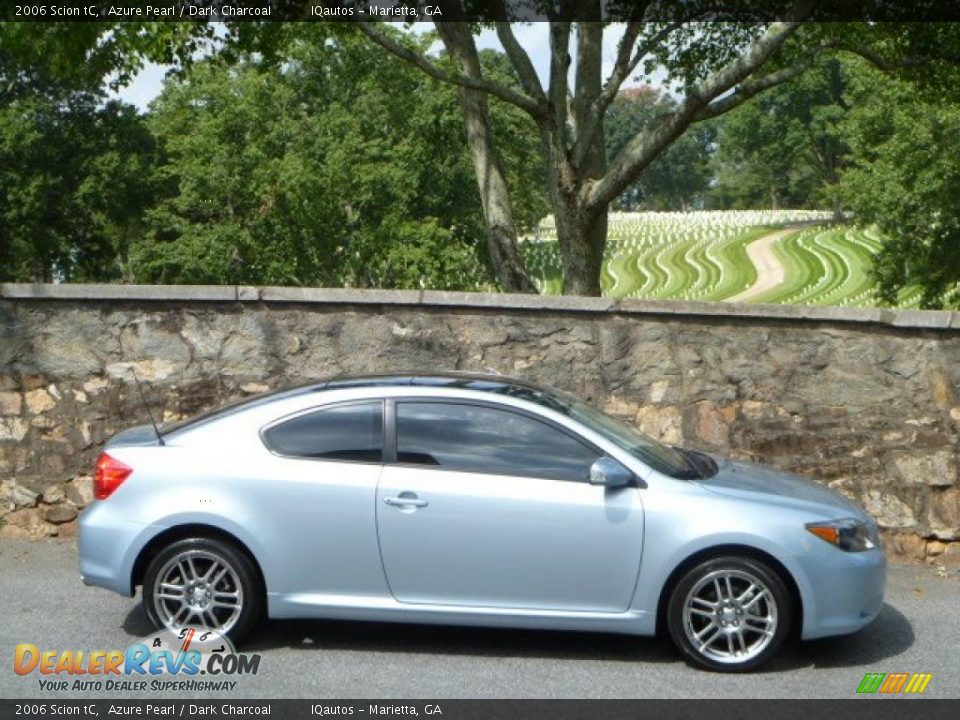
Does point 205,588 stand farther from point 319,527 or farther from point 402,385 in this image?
point 402,385

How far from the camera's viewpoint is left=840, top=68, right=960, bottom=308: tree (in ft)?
105

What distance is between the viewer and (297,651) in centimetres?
663

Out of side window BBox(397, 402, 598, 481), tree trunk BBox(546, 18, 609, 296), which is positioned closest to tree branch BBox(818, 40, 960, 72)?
tree trunk BBox(546, 18, 609, 296)

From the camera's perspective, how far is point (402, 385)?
6.85 meters

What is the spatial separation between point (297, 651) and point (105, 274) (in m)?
44.4

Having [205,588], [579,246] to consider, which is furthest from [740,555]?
[579,246]

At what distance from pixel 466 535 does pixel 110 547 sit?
5.89 ft

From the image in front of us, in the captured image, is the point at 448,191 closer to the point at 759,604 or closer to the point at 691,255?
the point at 759,604

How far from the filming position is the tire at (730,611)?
634 cm

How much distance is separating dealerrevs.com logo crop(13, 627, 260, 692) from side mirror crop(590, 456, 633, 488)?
188cm

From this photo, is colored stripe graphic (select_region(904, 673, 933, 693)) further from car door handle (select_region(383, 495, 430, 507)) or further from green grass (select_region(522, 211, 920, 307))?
green grass (select_region(522, 211, 920, 307))

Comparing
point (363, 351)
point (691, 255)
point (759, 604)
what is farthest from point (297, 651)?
point (691, 255)
